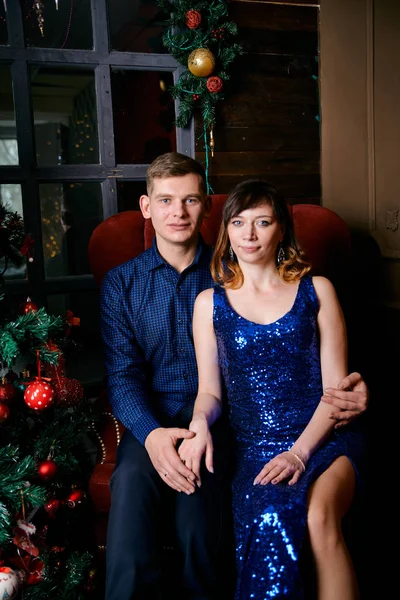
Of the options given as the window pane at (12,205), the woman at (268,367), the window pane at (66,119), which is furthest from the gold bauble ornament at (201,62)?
the window pane at (66,119)

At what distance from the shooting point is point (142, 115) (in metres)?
2.75

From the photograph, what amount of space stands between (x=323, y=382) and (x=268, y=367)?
157 mm

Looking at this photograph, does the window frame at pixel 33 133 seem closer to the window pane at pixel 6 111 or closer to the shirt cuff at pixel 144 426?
the shirt cuff at pixel 144 426

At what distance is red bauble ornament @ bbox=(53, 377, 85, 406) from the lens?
5.35ft

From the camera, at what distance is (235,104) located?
257 centimetres

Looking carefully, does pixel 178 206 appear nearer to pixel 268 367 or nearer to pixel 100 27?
pixel 268 367

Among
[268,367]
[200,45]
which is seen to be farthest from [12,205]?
[268,367]

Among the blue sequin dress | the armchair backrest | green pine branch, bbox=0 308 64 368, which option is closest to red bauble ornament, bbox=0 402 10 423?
green pine branch, bbox=0 308 64 368

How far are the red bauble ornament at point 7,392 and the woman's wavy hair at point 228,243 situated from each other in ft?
2.14

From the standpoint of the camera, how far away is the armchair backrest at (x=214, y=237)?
2.11 meters

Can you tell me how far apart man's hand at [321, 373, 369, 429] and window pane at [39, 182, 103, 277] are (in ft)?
5.54

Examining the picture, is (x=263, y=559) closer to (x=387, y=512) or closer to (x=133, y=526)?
(x=133, y=526)

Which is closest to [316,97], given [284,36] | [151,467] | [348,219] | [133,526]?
[284,36]

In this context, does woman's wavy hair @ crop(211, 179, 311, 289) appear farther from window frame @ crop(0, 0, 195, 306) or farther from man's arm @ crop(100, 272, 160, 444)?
window frame @ crop(0, 0, 195, 306)
